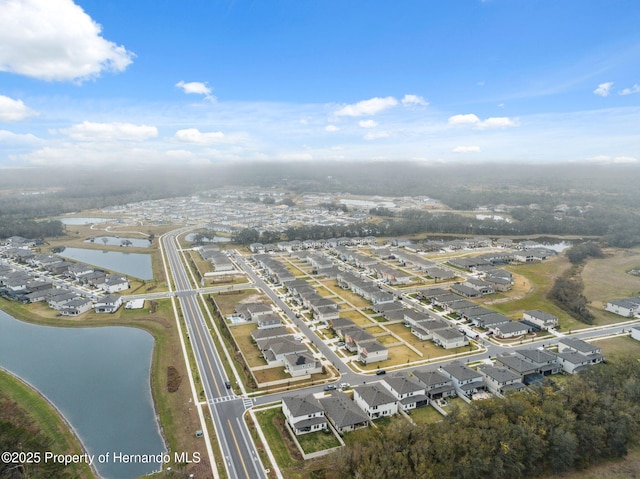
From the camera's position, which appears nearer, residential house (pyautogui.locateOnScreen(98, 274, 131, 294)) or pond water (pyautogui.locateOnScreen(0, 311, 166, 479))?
pond water (pyautogui.locateOnScreen(0, 311, 166, 479))

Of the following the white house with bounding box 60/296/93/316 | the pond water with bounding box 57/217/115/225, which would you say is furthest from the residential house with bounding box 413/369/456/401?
the pond water with bounding box 57/217/115/225

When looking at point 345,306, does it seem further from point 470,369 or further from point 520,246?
point 520,246

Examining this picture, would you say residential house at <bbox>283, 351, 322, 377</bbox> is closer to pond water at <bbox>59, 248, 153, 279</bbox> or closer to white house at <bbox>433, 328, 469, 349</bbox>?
white house at <bbox>433, 328, 469, 349</bbox>

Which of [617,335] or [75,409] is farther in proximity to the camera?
[617,335]

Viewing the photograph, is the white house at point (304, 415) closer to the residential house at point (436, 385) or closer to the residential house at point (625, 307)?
the residential house at point (436, 385)

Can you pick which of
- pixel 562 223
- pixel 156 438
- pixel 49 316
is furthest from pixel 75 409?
pixel 562 223

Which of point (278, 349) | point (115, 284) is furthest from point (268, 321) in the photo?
point (115, 284)
